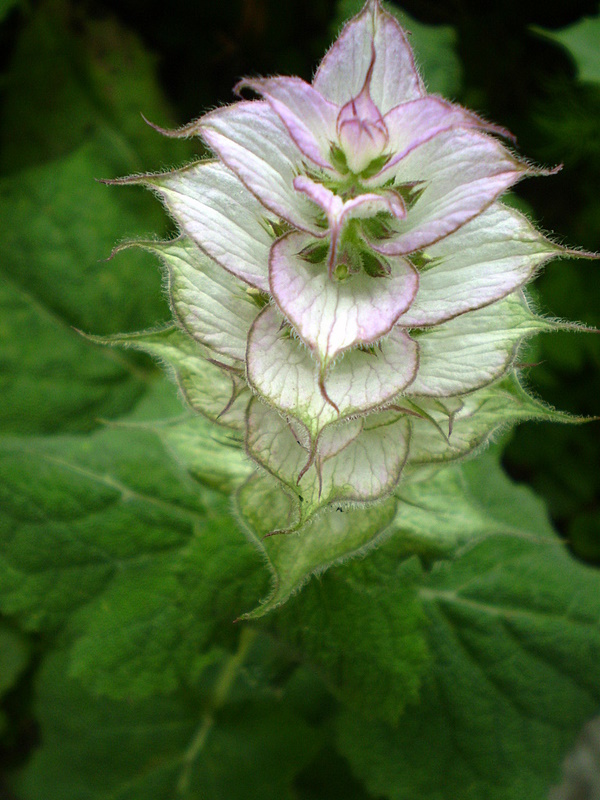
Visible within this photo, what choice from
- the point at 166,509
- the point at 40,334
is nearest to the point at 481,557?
the point at 166,509

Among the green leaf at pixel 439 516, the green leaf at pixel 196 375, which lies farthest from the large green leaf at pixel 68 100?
the green leaf at pixel 439 516

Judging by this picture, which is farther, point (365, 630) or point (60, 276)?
point (60, 276)

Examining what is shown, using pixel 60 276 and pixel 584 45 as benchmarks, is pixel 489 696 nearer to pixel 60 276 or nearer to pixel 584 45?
pixel 60 276

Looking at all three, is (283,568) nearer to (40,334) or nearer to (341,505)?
(341,505)

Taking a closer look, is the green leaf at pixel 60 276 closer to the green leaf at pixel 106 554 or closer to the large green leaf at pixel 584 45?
the green leaf at pixel 106 554

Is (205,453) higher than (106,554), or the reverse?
(205,453)

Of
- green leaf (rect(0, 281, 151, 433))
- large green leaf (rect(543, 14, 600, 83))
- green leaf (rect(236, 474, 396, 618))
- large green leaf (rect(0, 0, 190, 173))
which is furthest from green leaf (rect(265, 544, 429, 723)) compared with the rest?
large green leaf (rect(0, 0, 190, 173))

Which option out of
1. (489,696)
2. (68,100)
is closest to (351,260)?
(489,696)
